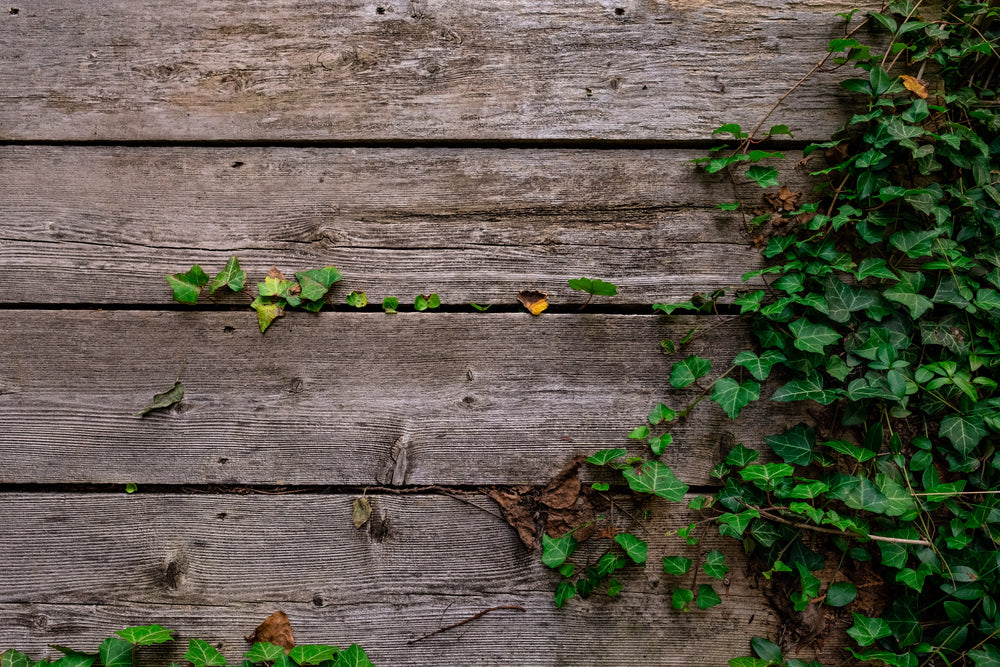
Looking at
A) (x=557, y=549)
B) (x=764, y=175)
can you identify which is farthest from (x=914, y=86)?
(x=557, y=549)

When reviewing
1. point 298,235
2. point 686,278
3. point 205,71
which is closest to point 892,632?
point 686,278

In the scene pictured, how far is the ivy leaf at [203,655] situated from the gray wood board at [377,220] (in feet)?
2.57

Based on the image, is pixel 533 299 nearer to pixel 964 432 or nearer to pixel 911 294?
pixel 911 294

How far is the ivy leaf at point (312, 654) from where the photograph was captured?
1206mm

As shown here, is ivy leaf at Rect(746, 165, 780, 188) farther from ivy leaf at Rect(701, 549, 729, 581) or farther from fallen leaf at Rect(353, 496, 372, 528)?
fallen leaf at Rect(353, 496, 372, 528)

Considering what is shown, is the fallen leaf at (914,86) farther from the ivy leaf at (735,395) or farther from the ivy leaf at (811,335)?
the ivy leaf at (735,395)

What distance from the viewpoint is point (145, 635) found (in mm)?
1177

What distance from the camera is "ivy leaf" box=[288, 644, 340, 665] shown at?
3.96ft

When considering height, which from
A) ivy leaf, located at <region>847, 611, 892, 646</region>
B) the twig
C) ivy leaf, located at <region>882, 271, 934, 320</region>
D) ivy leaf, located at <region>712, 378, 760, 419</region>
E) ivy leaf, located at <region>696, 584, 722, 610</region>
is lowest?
the twig

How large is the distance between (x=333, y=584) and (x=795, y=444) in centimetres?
111

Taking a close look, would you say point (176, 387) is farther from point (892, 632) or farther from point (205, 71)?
point (892, 632)

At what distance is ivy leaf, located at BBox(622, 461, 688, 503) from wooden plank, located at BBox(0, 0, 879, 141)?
79cm

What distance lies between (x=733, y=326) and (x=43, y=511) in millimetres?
1688

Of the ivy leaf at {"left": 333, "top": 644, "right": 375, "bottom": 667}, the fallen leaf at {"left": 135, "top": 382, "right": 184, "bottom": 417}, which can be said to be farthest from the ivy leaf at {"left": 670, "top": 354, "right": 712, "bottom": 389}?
the fallen leaf at {"left": 135, "top": 382, "right": 184, "bottom": 417}
